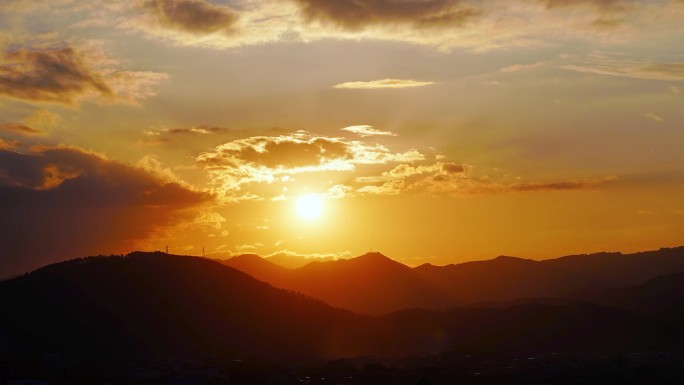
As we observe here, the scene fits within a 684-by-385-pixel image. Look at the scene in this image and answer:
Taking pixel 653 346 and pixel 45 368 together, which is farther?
pixel 653 346

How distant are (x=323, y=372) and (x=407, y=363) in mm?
26407

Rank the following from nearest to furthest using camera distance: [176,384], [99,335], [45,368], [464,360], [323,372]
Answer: [176,384]
[45,368]
[323,372]
[464,360]
[99,335]

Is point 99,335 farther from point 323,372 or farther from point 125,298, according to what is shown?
point 323,372

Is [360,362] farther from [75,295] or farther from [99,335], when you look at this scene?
[75,295]

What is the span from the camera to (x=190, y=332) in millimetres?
192875

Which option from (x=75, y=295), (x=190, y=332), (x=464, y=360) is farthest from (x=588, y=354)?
(x=75, y=295)

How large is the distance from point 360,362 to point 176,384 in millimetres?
57046

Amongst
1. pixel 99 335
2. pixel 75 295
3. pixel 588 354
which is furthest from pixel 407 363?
pixel 75 295

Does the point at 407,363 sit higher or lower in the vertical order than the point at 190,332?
→ lower

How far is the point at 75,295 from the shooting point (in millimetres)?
189875

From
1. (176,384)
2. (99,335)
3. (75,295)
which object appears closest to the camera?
(176,384)

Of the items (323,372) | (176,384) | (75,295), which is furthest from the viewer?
(75,295)

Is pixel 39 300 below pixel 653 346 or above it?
above

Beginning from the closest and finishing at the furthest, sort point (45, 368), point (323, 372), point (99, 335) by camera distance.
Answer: point (45, 368) < point (323, 372) < point (99, 335)
